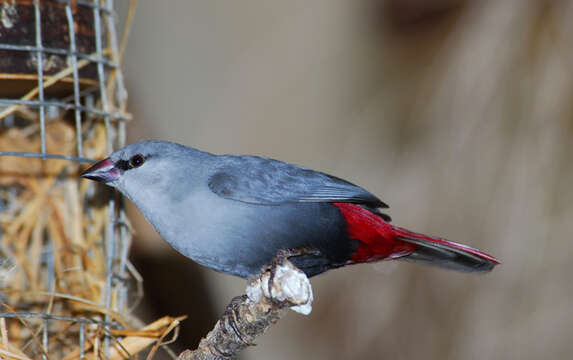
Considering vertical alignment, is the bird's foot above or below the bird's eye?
below

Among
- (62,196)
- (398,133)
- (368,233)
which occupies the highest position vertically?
(398,133)

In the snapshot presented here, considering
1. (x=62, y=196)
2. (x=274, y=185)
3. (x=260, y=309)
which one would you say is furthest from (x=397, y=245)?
(x=62, y=196)

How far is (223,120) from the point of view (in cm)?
474

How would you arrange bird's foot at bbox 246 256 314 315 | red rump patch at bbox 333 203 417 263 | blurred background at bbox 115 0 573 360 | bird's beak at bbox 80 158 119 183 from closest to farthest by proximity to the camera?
bird's foot at bbox 246 256 314 315
bird's beak at bbox 80 158 119 183
red rump patch at bbox 333 203 417 263
blurred background at bbox 115 0 573 360

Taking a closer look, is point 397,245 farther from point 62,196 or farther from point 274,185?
point 62,196

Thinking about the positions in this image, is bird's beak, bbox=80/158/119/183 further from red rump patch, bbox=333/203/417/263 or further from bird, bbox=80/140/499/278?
red rump patch, bbox=333/203/417/263

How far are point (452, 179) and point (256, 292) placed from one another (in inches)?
102

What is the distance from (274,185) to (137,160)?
52cm

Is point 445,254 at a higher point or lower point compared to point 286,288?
lower

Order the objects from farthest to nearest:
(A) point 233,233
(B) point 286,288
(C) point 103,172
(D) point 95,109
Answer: (D) point 95,109, (C) point 103,172, (A) point 233,233, (B) point 286,288

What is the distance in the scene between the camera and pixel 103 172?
251 cm

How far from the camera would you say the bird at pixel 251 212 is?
241 cm

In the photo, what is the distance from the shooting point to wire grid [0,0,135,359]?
8.29 feet

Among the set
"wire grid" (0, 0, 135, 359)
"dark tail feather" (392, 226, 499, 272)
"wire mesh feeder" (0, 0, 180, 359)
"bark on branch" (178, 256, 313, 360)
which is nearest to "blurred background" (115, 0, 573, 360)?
"wire mesh feeder" (0, 0, 180, 359)
